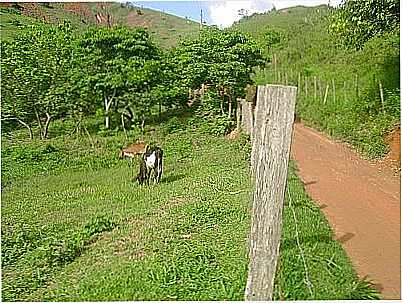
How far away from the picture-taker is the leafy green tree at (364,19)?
33.2 ft

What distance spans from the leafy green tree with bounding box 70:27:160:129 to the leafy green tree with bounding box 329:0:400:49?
8235 mm

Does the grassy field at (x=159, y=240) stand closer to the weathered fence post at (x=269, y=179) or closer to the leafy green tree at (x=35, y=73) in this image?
the weathered fence post at (x=269, y=179)

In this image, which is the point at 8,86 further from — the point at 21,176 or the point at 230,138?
the point at 230,138

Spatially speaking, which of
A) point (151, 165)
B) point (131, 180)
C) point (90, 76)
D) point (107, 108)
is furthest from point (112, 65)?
point (151, 165)

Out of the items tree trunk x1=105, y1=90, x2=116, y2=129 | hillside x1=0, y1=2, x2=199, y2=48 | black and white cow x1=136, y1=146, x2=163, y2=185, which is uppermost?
hillside x1=0, y1=2, x2=199, y2=48

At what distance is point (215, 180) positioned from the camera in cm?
877

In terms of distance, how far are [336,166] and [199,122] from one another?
721 cm

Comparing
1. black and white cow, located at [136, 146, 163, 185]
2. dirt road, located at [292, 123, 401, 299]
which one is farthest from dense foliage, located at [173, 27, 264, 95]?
black and white cow, located at [136, 146, 163, 185]

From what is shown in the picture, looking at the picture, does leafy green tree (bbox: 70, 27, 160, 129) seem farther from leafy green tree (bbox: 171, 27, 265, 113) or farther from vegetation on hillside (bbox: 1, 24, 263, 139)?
leafy green tree (bbox: 171, 27, 265, 113)

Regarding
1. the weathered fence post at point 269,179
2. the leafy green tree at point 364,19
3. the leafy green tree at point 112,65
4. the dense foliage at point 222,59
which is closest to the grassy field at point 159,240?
the weathered fence post at point 269,179

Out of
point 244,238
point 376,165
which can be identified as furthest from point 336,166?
point 244,238

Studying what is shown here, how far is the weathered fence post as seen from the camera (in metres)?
3.19

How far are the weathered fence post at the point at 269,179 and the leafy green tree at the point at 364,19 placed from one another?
7248 millimetres

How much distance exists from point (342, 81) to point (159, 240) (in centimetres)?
1214
